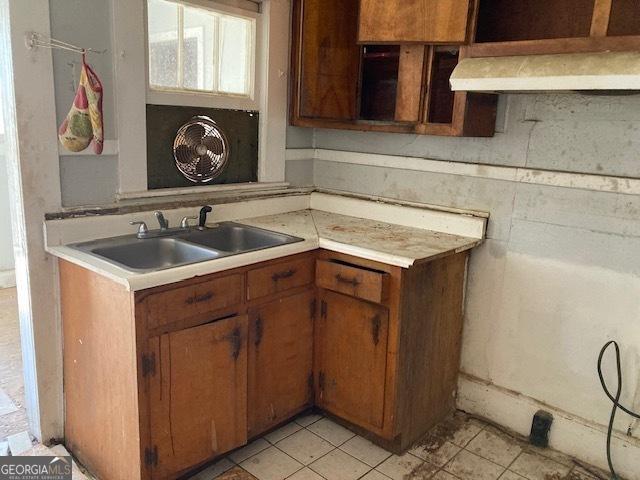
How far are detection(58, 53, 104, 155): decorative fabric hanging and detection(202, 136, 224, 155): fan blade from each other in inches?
22.1

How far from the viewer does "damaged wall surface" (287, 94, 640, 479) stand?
209cm

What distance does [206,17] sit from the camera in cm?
246

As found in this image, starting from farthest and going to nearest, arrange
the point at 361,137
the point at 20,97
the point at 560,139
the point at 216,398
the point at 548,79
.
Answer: the point at 361,137 < the point at 560,139 < the point at 216,398 < the point at 20,97 < the point at 548,79

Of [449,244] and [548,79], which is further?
[449,244]

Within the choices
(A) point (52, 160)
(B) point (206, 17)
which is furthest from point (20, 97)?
(B) point (206, 17)

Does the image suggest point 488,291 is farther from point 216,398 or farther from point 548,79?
point 216,398

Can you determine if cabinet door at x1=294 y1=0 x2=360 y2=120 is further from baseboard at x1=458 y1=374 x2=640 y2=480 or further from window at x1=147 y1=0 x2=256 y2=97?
baseboard at x1=458 y1=374 x2=640 y2=480

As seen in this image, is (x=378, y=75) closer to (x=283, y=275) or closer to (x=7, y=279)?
(x=283, y=275)

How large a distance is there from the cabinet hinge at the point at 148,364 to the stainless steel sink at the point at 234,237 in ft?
2.18

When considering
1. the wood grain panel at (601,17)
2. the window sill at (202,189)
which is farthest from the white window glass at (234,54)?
the wood grain panel at (601,17)

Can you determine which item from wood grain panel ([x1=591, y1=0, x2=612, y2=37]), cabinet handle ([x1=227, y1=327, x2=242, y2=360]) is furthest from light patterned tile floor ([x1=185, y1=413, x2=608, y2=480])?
wood grain panel ([x1=591, y1=0, x2=612, y2=37])

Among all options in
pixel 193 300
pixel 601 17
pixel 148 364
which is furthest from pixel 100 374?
pixel 601 17

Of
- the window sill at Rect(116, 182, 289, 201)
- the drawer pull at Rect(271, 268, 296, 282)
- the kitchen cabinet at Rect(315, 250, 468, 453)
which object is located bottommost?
the kitchen cabinet at Rect(315, 250, 468, 453)

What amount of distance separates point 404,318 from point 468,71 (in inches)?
38.2
